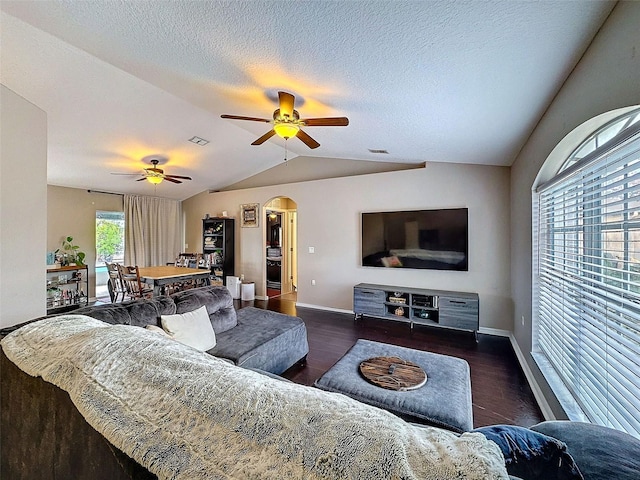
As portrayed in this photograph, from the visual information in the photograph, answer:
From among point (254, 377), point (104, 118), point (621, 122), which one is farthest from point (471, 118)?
point (104, 118)

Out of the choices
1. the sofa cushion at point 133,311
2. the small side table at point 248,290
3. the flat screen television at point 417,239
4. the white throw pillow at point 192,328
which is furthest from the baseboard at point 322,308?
the sofa cushion at point 133,311

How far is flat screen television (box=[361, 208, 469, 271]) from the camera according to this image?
4.20 meters

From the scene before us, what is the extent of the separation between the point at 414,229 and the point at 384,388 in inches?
124

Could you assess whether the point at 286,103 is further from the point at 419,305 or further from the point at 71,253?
the point at 71,253

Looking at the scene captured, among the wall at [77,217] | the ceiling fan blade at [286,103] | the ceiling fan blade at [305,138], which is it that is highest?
the ceiling fan blade at [286,103]

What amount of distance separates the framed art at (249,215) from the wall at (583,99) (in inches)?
194

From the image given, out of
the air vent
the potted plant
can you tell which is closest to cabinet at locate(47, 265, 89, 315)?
the potted plant

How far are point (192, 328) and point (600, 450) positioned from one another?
238 cm

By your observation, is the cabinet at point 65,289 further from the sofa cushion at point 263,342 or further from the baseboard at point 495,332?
the baseboard at point 495,332

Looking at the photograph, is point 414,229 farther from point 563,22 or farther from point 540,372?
point 563,22

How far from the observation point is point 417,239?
177 inches

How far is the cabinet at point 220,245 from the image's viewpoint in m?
6.50

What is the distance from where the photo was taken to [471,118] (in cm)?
238

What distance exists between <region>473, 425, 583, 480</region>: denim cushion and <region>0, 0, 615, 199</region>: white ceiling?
5.47 ft
